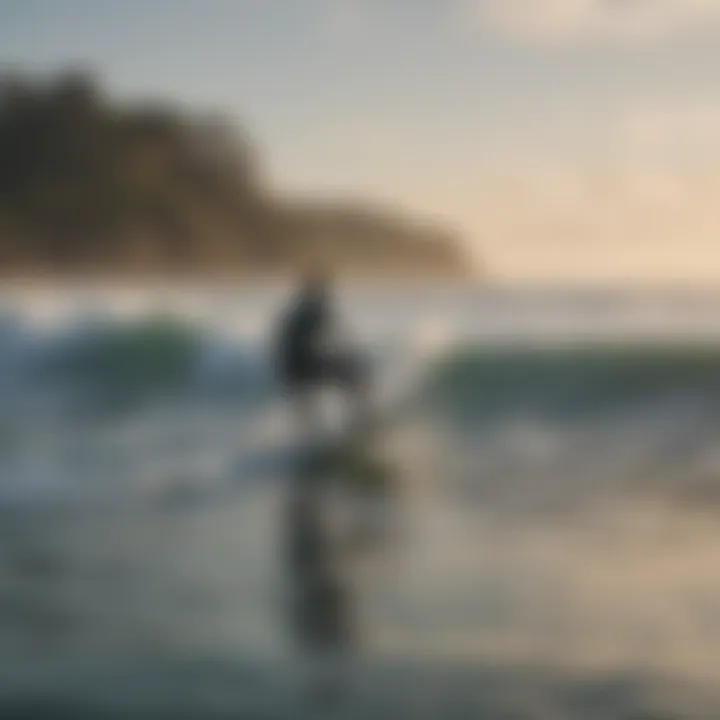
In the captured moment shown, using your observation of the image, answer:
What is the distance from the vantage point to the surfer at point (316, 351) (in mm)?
1933

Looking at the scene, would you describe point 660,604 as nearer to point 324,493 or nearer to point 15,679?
point 324,493

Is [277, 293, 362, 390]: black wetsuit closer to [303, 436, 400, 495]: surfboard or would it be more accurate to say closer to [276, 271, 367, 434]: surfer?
[276, 271, 367, 434]: surfer

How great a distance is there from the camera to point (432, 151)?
190 centimetres

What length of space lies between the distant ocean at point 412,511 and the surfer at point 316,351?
43 mm

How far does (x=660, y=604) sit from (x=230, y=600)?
30.6 inches

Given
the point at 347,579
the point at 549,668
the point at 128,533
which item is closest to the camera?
the point at 549,668

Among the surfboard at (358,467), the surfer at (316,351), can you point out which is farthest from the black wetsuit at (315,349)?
the surfboard at (358,467)

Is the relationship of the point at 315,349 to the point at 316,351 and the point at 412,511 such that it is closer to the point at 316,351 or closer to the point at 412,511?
the point at 316,351

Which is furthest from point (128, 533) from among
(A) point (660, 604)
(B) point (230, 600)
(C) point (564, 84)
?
(C) point (564, 84)

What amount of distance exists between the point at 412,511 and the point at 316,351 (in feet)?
1.16

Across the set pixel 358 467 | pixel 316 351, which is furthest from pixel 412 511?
pixel 316 351

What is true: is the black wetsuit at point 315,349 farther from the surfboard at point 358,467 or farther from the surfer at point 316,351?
the surfboard at point 358,467

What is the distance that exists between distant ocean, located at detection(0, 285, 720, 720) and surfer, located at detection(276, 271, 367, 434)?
0.14 ft

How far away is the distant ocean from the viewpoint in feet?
5.70
